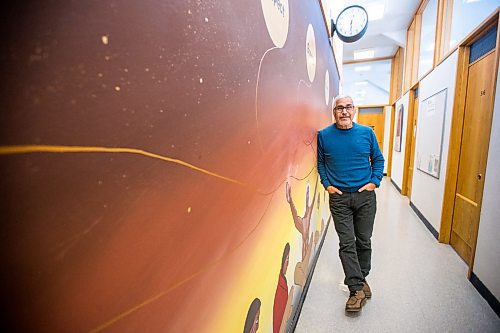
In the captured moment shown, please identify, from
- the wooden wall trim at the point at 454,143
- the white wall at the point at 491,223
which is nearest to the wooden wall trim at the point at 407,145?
the wooden wall trim at the point at 454,143

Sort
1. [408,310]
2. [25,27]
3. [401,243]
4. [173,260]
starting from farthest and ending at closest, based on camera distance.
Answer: [401,243]
[408,310]
[173,260]
[25,27]

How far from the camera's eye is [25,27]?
0.23m

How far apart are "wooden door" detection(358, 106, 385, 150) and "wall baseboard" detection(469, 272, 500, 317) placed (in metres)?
7.31

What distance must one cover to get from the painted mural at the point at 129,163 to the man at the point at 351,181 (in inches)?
46.0

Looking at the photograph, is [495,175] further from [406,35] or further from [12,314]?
[406,35]

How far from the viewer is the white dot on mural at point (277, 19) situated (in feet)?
2.68

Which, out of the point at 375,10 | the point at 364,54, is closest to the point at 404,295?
the point at 375,10

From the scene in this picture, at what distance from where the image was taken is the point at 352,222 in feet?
6.05

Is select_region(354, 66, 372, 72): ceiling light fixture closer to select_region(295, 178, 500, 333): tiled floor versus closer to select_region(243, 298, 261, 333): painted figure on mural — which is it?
select_region(295, 178, 500, 333): tiled floor

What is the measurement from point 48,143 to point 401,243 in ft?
11.3

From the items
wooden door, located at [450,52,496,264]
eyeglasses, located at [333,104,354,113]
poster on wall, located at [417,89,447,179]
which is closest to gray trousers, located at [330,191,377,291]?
eyeglasses, located at [333,104,354,113]

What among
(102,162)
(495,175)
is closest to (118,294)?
(102,162)

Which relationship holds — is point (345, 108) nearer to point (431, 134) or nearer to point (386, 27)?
point (431, 134)

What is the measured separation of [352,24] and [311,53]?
5.19 ft
